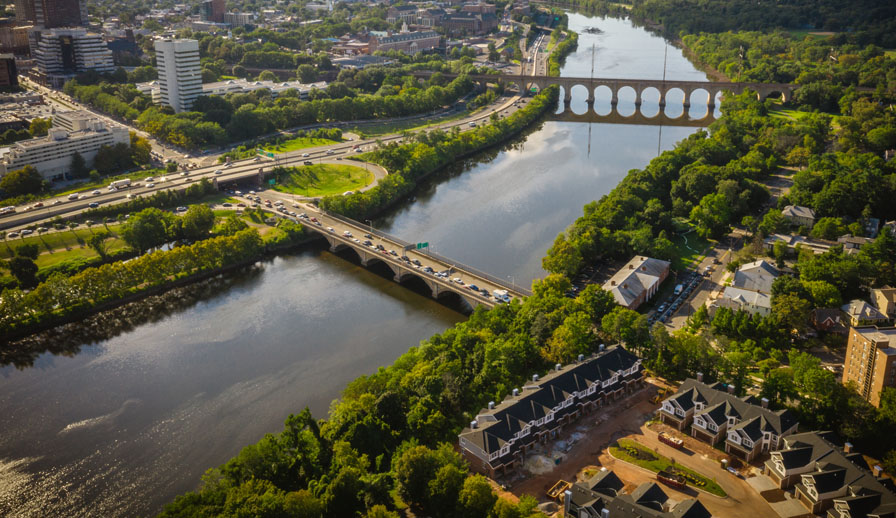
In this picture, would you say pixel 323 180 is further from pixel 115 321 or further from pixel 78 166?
pixel 115 321

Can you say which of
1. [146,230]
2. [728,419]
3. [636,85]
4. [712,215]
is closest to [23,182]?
[146,230]

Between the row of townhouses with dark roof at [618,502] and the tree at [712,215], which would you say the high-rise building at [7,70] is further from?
the row of townhouses with dark roof at [618,502]

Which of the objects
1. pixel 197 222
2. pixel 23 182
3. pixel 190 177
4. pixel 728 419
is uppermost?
pixel 23 182

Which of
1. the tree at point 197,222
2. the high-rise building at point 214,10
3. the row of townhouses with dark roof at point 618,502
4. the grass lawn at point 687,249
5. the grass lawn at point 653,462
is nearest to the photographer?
the row of townhouses with dark roof at point 618,502

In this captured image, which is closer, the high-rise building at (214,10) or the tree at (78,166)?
the tree at (78,166)

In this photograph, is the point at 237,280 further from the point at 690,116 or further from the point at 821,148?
the point at 690,116

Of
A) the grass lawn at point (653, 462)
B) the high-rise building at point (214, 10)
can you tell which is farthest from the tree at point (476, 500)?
the high-rise building at point (214, 10)

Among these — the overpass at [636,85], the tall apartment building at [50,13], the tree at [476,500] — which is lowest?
the tree at [476,500]
